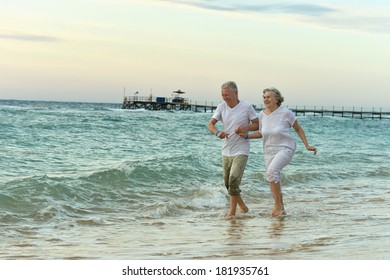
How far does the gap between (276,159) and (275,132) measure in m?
0.36

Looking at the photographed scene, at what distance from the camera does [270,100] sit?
8.27 metres

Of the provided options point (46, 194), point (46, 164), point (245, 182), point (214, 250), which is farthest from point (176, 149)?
point (214, 250)

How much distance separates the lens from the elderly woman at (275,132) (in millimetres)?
8266

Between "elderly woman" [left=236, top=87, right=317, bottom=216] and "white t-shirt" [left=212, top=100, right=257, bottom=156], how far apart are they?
0.12 metres

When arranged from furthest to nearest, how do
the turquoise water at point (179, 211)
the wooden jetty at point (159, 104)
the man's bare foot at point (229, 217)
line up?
the wooden jetty at point (159, 104)
the man's bare foot at point (229, 217)
the turquoise water at point (179, 211)

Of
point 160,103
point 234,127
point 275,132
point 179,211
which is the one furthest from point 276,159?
point 160,103

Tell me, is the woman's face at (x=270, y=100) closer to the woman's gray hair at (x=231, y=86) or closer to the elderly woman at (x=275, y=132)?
the elderly woman at (x=275, y=132)

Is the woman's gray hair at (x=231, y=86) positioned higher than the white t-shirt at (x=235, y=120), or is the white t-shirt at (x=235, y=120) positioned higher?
the woman's gray hair at (x=231, y=86)

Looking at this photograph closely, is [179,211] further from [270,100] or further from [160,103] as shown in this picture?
[160,103]

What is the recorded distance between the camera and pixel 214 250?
648 cm

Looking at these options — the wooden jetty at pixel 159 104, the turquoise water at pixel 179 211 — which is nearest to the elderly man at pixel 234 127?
the turquoise water at pixel 179 211

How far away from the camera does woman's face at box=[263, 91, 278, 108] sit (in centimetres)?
826

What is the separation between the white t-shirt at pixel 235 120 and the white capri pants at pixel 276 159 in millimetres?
326
